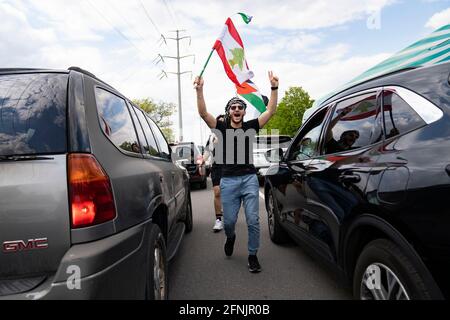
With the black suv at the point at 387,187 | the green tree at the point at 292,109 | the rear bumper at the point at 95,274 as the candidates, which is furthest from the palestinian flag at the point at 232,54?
the green tree at the point at 292,109

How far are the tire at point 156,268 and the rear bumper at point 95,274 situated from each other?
0.88 feet

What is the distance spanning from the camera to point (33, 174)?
1679 millimetres

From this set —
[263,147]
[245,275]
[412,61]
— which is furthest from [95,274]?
[263,147]

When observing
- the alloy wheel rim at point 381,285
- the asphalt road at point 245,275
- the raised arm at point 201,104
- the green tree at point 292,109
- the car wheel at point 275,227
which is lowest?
the asphalt road at point 245,275

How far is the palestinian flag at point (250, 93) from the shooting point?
5203mm

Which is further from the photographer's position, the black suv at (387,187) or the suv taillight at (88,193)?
the suv taillight at (88,193)

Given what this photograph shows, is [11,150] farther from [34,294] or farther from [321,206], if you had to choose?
[321,206]

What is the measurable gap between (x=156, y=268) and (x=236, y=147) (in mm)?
Result: 1703

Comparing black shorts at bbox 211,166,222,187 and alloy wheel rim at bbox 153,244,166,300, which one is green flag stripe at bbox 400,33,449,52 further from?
alloy wheel rim at bbox 153,244,166,300

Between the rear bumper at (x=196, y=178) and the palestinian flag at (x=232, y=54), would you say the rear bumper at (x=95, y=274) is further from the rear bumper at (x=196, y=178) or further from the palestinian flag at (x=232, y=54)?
the rear bumper at (x=196, y=178)

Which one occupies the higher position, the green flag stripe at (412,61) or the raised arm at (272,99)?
the green flag stripe at (412,61)

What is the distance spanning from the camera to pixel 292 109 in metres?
62.5

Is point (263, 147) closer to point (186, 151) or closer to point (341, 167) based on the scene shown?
point (186, 151)
